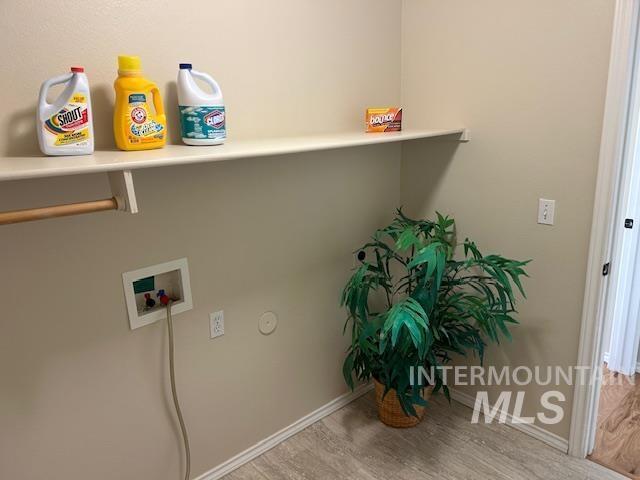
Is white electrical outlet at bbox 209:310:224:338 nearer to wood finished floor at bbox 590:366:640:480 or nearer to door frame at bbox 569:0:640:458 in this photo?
door frame at bbox 569:0:640:458

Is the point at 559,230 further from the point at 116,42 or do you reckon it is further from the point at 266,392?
the point at 116,42

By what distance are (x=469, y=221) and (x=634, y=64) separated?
879 millimetres

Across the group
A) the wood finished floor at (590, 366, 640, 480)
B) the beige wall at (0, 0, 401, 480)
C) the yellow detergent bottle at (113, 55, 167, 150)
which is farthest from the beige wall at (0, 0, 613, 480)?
the wood finished floor at (590, 366, 640, 480)

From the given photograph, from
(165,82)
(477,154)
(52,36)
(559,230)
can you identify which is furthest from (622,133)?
(52,36)

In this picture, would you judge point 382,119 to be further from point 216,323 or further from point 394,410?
point 394,410

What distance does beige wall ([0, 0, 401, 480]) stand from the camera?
4.54 ft

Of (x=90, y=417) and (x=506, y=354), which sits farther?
(x=506, y=354)

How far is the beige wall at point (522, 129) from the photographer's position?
1.78 m

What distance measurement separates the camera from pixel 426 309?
6.36 feet

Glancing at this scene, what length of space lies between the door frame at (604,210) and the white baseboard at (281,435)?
3.43 feet

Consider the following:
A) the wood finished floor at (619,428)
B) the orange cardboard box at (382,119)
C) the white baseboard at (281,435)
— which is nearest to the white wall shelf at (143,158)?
the orange cardboard box at (382,119)

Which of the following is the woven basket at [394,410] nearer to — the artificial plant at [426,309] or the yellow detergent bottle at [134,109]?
the artificial plant at [426,309]

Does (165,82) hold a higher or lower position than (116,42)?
lower

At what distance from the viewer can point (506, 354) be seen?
2221mm
